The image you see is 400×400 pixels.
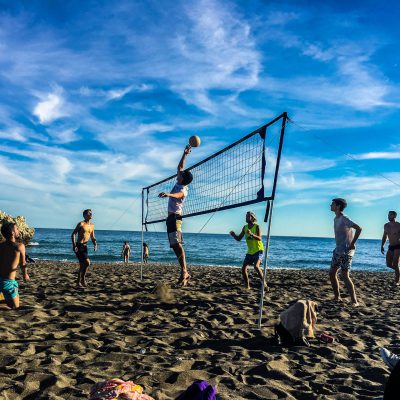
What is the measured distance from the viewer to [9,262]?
17.5 ft

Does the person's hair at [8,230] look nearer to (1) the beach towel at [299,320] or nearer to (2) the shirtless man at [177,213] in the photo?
(2) the shirtless man at [177,213]

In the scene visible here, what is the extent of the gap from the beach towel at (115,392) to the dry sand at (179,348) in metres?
0.80

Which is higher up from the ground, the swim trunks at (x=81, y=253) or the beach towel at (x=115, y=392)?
the swim trunks at (x=81, y=253)

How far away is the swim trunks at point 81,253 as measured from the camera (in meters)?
7.70

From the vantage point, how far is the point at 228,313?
5441mm

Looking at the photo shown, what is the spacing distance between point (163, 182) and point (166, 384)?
6.40m

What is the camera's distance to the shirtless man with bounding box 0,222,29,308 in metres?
5.21

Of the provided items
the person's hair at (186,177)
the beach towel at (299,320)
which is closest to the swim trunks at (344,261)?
the beach towel at (299,320)

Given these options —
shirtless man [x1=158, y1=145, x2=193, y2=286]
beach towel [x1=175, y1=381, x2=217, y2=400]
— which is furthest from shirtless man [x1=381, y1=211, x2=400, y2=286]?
beach towel [x1=175, y1=381, x2=217, y2=400]

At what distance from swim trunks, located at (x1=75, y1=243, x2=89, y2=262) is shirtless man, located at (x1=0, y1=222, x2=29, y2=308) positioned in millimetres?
2275

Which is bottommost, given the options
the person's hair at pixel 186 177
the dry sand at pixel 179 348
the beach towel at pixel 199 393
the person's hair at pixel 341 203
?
the dry sand at pixel 179 348

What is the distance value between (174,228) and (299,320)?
3479mm

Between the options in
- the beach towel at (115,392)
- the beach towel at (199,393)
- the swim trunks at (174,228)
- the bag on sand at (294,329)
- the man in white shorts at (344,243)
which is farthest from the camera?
the swim trunks at (174,228)

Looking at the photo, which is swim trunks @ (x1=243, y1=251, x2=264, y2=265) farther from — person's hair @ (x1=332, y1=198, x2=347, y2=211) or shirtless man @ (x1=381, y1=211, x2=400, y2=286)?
shirtless man @ (x1=381, y1=211, x2=400, y2=286)
